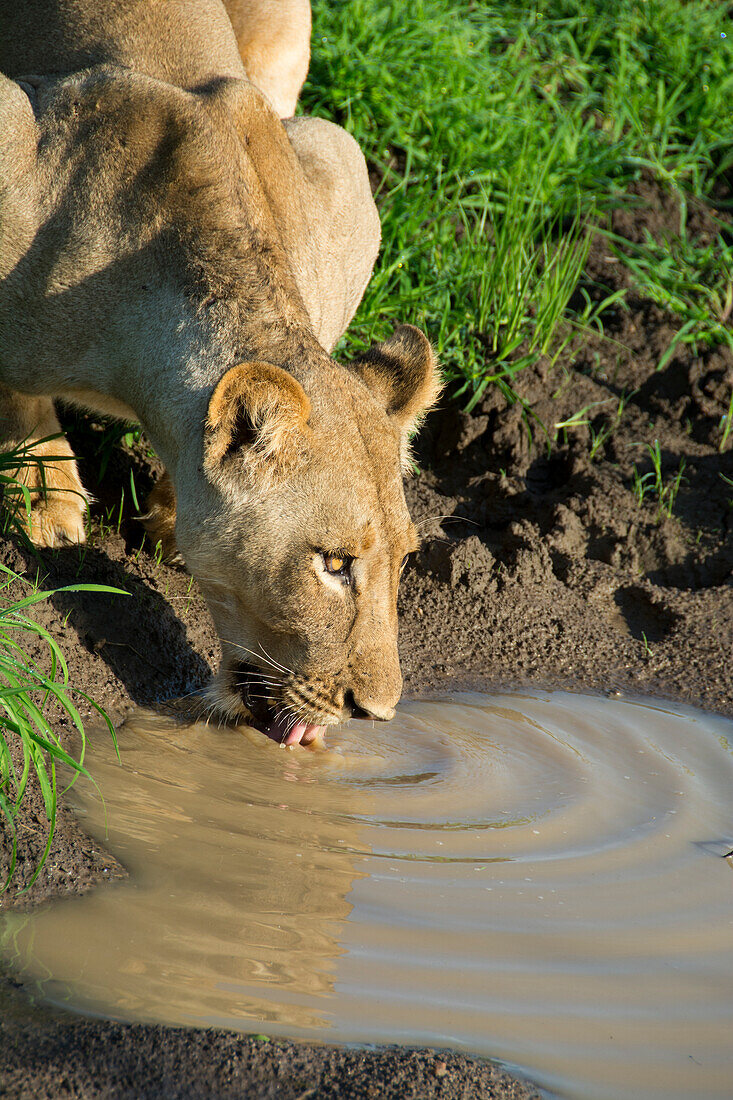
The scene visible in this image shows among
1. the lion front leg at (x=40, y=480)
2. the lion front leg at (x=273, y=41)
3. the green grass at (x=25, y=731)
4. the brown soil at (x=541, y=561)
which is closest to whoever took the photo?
the green grass at (x=25, y=731)

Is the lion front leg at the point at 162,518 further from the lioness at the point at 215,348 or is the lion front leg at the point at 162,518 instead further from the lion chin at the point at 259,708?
the lion chin at the point at 259,708

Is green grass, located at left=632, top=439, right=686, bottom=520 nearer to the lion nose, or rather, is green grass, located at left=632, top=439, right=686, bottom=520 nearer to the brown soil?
the brown soil

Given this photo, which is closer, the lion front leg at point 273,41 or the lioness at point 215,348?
the lioness at point 215,348

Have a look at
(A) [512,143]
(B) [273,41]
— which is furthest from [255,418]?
(A) [512,143]

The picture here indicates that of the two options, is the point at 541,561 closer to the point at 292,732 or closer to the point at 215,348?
the point at 292,732

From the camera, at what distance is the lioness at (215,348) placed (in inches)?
130

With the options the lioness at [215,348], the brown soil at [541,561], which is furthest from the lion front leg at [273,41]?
the brown soil at [541,561]

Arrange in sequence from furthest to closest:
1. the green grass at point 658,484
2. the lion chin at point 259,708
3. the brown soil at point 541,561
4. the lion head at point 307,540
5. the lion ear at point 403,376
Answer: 1. the green grass at point 658,484
2. the brown soil at point 541,561
3. the lion ear at point 403,376
4. the lion chin at point 259,708
5. the lion head at point 307,540

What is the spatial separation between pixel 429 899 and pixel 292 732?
2.69 feet

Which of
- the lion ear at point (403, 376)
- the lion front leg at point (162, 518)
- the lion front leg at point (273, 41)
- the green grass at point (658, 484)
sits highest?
the lion front leg at point (273, 41)

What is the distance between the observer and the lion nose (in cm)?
334

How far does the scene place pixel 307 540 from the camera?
3.28m

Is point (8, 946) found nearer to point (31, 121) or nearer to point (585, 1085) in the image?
point (585, 1085)

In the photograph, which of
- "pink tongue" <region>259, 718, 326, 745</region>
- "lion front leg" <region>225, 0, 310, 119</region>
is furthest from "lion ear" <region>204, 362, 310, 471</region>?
"lion front leg" <region>225, 0, 310, 119</region>
